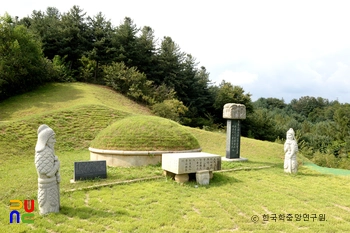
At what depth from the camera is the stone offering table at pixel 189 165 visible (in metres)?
8.45

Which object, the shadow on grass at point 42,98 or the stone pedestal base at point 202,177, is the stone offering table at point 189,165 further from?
the shadow on grass at point 42,98

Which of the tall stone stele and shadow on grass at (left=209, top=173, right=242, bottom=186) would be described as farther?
the tall stone stele

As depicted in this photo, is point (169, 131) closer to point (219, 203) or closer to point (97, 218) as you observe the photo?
point (219, 203)

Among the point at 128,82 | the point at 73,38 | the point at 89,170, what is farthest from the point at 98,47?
the point at 89,170

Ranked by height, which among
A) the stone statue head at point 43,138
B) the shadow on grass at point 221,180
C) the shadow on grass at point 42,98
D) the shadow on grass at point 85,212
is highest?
the shadow on grass at point 42,98

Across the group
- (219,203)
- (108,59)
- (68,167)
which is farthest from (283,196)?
(108,59)

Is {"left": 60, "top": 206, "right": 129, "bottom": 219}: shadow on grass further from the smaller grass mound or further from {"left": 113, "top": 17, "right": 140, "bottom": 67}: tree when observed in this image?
{"left": 113, "top": 17, "right": 140, "bottom": 67}: tree

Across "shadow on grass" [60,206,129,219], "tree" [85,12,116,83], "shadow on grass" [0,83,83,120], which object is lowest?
"shadow on grass" [60,206,129,219]

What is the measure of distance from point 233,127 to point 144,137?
457cm

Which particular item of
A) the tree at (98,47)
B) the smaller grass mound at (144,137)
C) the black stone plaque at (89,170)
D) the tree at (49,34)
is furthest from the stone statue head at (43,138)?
the tree at (49,34)

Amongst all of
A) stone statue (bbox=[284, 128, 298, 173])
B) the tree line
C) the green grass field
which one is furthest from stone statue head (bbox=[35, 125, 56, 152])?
the tree line

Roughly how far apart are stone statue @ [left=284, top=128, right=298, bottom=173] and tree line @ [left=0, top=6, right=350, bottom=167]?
1776 cm

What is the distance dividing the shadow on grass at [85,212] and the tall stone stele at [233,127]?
792 cm

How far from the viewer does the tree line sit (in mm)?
30812
